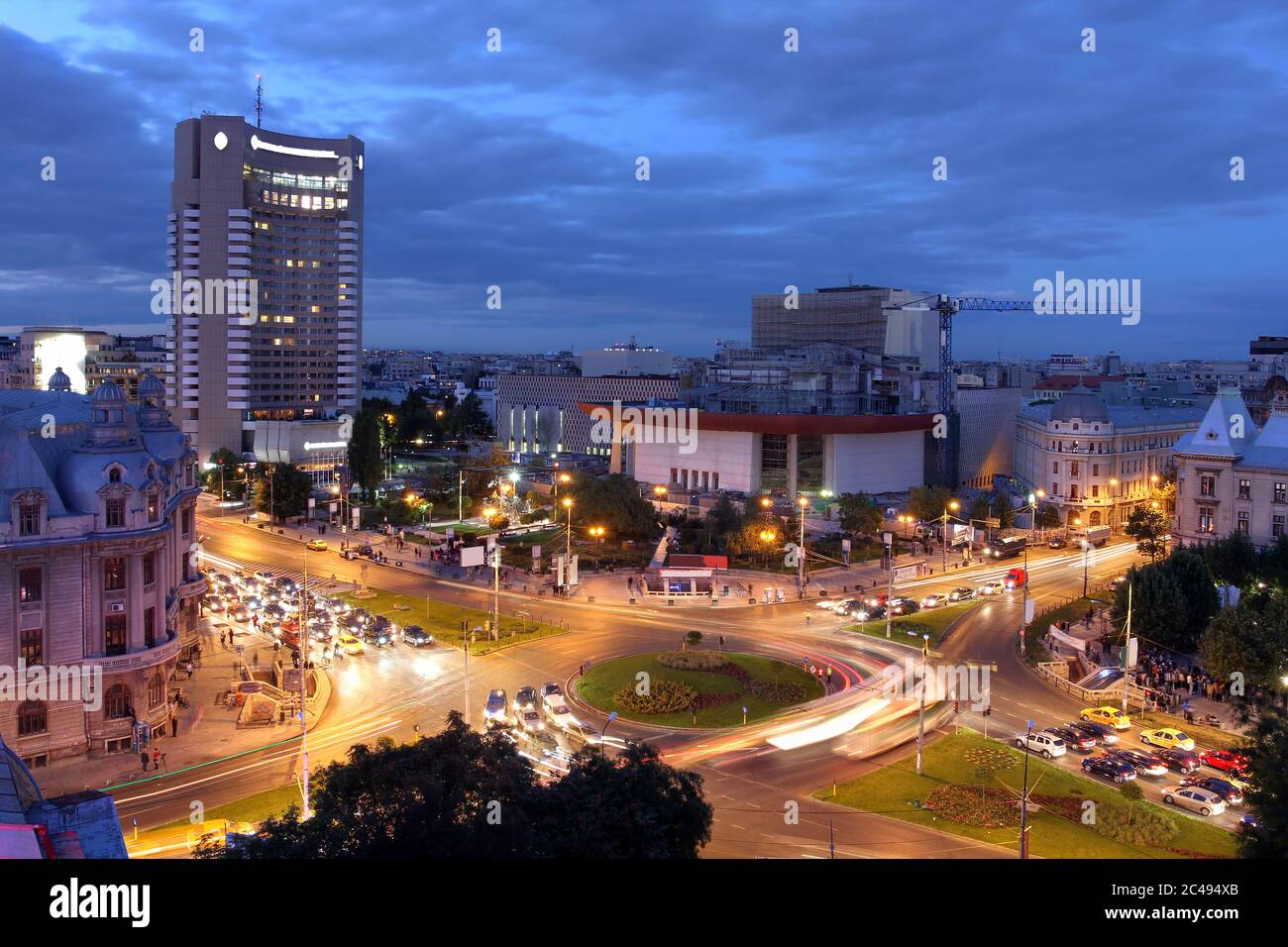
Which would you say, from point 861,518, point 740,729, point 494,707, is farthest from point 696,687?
point 861,518

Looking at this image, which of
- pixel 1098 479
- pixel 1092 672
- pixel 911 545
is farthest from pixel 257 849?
pixel 1098 479

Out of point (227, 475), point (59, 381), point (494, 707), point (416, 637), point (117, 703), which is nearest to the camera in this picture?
point (117, 703)

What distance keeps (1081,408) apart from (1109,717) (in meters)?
61.9

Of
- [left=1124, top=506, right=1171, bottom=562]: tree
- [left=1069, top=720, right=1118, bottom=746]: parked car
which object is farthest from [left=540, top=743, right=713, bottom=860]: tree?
[left=1124, top=506, right=1171, bottom=562]: tree

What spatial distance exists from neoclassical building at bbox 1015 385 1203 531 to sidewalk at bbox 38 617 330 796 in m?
76.4

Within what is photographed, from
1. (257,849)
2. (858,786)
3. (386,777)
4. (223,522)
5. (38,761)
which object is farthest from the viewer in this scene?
(223,522)

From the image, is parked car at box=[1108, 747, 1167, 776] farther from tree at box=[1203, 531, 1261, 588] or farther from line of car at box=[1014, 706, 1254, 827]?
tree at box=[1203, 531, 1261, 588]

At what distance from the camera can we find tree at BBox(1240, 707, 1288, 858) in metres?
22.8

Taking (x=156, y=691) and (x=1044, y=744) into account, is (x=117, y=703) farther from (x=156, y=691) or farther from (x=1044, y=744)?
(x=1044, y=744)

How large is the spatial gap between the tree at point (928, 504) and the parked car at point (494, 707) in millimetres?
56469

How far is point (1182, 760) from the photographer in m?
38.1
